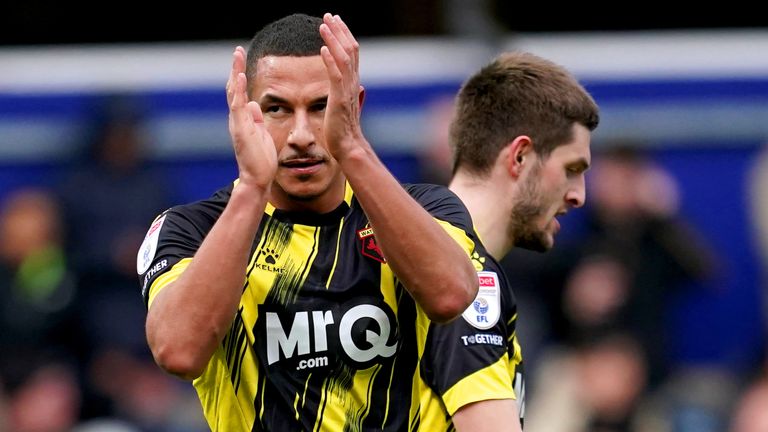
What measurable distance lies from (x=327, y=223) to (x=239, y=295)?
1.67 feet

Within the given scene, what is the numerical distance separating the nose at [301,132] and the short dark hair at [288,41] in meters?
0.19

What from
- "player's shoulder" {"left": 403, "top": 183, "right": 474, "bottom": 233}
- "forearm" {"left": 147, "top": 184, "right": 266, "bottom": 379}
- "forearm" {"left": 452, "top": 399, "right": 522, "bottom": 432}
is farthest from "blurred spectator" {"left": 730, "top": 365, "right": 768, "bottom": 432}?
"forearm" {"left": 147, "top": 184, "right": 266, "bottom": 379}

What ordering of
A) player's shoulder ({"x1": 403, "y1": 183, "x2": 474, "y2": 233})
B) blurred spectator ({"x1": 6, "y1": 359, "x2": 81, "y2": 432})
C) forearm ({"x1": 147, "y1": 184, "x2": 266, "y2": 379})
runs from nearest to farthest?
forearm ({"x1": 147, "y1": 184, "x2": 266, "y2": 379}) → player's shoulder ({"x1": 403, "y1": 183, "x2": 474, "y2": 233}) → blurred spectator ({"x1": 6, "y1": 359, "x2": 81, "y2": 432})

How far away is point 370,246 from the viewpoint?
13.8ft

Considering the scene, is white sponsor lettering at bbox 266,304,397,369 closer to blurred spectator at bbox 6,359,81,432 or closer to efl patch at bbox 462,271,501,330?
efl patch at bbox 462,271,501,330

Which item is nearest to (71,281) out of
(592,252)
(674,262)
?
(592,252)

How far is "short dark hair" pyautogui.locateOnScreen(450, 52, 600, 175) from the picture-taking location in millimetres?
5027

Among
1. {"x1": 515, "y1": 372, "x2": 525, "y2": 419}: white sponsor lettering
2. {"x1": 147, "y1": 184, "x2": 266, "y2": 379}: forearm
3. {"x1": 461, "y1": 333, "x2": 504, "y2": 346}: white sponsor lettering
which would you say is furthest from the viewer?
{"x1": 515, "y1": 372, "x2": 525, "y2": 419}: white sponsor lettering

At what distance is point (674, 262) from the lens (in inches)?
369

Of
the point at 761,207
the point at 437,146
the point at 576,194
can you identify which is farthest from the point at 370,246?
the point at 761,207

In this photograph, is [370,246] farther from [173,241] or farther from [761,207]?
[761,207]

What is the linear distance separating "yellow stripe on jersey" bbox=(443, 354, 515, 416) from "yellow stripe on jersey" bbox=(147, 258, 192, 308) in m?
0.86

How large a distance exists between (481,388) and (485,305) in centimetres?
26

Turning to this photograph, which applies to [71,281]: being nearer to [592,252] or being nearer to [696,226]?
[592,252]
